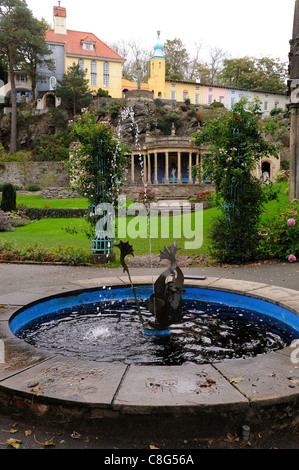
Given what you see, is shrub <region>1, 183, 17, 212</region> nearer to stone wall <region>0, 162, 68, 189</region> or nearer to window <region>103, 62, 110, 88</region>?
stone wall <region>0, 162, 68, 189</region>

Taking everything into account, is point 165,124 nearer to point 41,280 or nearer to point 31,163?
point 31,163

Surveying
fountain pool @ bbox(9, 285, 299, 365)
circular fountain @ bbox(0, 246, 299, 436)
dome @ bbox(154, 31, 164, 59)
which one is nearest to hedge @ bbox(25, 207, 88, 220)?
circular fountain @ bbox(0, 246, 299, 436)

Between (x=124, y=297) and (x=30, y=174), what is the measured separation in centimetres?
3342

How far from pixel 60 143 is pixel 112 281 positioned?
38.1 m

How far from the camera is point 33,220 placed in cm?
2338

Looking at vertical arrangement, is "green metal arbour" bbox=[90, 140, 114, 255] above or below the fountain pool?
above

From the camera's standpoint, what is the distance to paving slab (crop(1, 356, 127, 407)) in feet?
7.83

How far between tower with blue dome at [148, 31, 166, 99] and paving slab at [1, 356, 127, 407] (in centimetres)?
5584

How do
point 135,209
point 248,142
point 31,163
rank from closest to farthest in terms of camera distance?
point 248,142 < point 135,209 < point 31,163

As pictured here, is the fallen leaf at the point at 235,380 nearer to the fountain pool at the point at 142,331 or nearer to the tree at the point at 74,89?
the fountain pool at the point at 142,331

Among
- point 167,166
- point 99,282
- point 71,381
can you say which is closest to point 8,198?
point 167,166

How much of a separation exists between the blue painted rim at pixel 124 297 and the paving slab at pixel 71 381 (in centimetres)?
149

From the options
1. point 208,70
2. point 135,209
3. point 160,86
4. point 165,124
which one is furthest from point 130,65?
point 135,209

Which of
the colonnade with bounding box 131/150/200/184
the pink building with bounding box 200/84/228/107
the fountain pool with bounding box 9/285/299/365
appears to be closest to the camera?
the fountain pool with bounding box 9/285/299/365
